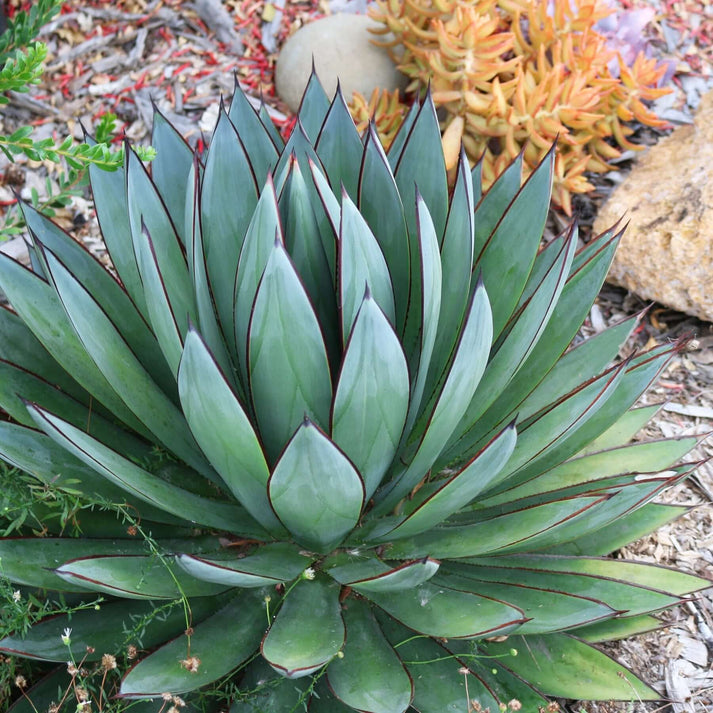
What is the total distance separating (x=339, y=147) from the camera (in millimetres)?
1739

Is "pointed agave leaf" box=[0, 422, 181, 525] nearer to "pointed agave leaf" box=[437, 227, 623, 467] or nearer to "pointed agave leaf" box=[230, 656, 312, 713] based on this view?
"pointed agave leaf" box=[230, 656, 312, 713]

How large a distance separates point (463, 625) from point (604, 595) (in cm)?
40

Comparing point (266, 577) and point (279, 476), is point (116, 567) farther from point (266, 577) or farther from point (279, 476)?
point (279, 476)

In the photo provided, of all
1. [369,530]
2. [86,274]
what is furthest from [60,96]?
[369,530]

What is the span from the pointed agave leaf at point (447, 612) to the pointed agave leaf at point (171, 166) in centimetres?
88

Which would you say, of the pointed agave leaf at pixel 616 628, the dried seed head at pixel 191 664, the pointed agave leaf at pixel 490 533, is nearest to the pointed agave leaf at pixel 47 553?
the dried seed head at pixel 191 664

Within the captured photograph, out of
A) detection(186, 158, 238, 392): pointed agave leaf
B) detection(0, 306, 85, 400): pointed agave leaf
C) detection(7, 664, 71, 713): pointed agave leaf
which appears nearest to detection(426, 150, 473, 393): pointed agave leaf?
detection(186, 158, 238, 392): pointed agave leaf

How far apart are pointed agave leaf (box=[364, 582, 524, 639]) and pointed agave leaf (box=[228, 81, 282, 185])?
0.91 meters

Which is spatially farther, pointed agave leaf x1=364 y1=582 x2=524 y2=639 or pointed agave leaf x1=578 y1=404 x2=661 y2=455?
pointed agave leaf x1=578 y1=404 x2=661 y2=455

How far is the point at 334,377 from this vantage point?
→ 1549 mm

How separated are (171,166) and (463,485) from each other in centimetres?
96

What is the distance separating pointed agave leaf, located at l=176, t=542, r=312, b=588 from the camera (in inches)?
50.9

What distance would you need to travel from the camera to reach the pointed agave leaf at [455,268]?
151cm

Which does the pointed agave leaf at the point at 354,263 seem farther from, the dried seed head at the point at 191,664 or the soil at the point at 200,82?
the soil at the point at 200,82
